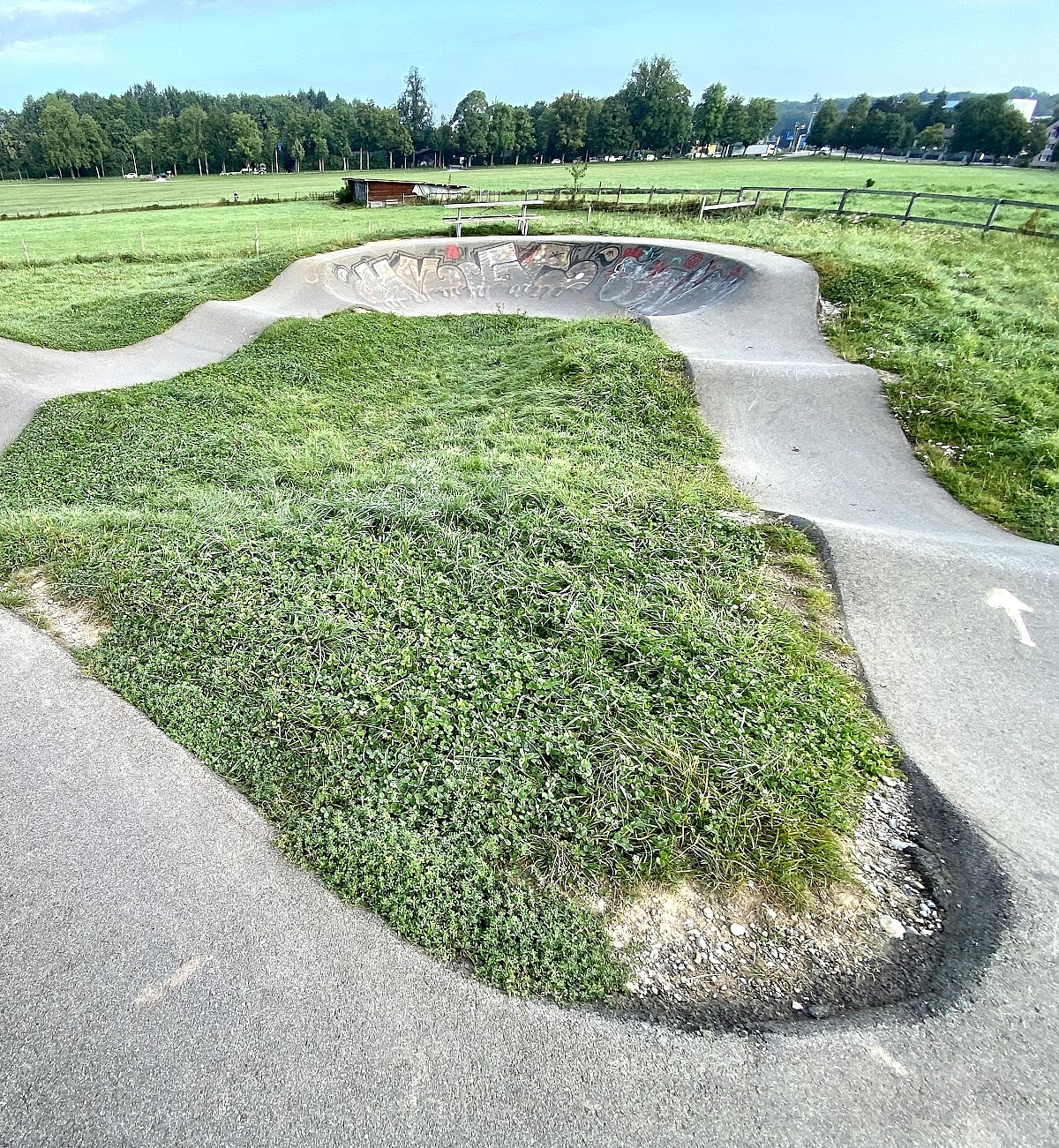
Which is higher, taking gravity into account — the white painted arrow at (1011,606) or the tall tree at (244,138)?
the tall tree at (244,138)

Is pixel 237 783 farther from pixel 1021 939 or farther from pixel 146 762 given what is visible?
pixel 1021 939

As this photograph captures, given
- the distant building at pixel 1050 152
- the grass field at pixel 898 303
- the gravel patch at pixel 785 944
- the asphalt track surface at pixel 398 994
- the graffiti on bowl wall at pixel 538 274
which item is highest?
the asphalt track surface at pixel 398 994

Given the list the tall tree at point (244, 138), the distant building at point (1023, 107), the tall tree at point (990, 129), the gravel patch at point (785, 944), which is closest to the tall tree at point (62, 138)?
the tall tree at point (244, 138)

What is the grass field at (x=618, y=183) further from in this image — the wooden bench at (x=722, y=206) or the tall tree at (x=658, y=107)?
the tall tree at (x=658, y=107)

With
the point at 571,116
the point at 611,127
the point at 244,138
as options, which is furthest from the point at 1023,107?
the point at 244,138

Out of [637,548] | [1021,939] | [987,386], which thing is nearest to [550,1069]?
[1021,939]

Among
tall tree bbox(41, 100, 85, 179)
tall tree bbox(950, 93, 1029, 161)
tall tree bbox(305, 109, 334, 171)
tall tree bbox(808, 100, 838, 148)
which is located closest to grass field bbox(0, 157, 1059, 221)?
tall tree bbox(41, 100, 85, 179)

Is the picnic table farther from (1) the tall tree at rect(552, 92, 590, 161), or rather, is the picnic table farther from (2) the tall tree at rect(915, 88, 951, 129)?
(2) the tall tree at rect(915, 88, 951, 129)

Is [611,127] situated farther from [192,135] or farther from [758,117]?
[192,135]
